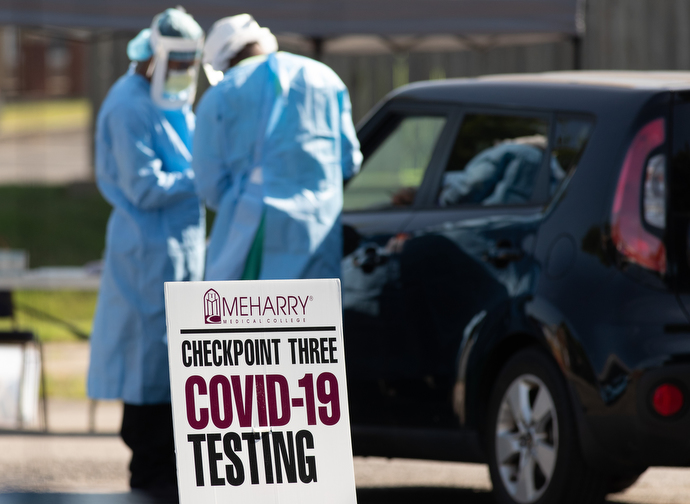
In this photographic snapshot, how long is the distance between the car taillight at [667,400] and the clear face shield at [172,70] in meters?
2.55

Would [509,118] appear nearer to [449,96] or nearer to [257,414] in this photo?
[449,96]

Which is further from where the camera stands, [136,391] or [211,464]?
[136,391]

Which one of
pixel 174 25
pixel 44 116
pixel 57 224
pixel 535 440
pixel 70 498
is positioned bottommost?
pixel 44 116

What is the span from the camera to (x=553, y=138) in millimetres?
4844

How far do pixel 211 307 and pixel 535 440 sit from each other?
4.82 ft

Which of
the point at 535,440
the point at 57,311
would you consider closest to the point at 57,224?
the point at 57,311

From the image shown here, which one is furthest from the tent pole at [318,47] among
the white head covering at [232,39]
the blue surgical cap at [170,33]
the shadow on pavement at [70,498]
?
the shadow on pavement at [70,498]

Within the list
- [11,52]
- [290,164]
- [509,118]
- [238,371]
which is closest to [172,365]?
[238,371]

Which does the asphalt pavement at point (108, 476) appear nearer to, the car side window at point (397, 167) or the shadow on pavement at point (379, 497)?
the shadow on pavement at point (379, 497)

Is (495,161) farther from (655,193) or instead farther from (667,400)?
(667,400)

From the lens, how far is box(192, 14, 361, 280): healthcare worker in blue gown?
5121mm

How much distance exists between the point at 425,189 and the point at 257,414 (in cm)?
187

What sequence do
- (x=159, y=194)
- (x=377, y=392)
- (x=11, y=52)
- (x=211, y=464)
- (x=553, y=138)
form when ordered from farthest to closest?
(x=11, y=52)
(x=159, y=194)
(x=377, y=392)
(x=553, y=138)
(x=211, y=464)

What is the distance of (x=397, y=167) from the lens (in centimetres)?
587
